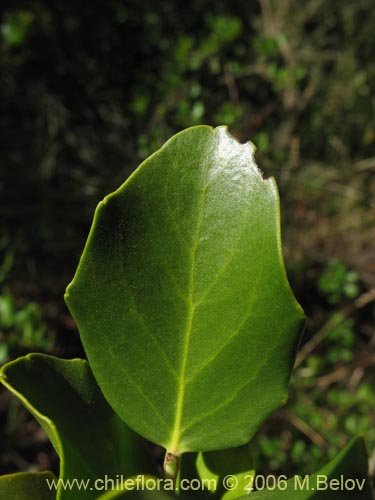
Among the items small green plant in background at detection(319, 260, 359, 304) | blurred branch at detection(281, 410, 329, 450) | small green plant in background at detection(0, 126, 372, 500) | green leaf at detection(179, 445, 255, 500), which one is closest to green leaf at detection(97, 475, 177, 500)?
small green plant in background at detection(0, 126, 372, 500)

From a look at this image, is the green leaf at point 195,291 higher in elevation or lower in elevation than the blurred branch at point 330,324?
higher

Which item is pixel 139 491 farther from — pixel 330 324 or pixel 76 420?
pixel 330 324

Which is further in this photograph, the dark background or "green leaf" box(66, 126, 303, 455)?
the dark background

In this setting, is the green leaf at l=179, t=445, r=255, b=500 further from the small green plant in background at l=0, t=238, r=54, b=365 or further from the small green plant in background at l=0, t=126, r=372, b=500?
the small green plant in background at l=0, t=238, r=54, b=365

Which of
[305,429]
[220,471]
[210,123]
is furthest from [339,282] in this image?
[220,471]

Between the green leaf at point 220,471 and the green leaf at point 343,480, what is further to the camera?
the green leaf at point 220,471

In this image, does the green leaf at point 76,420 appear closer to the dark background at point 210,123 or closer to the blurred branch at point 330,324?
the dark background at point 210,123

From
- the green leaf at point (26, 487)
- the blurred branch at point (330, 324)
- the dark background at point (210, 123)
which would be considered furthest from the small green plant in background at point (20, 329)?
the blurred branch at point (330, 324)
